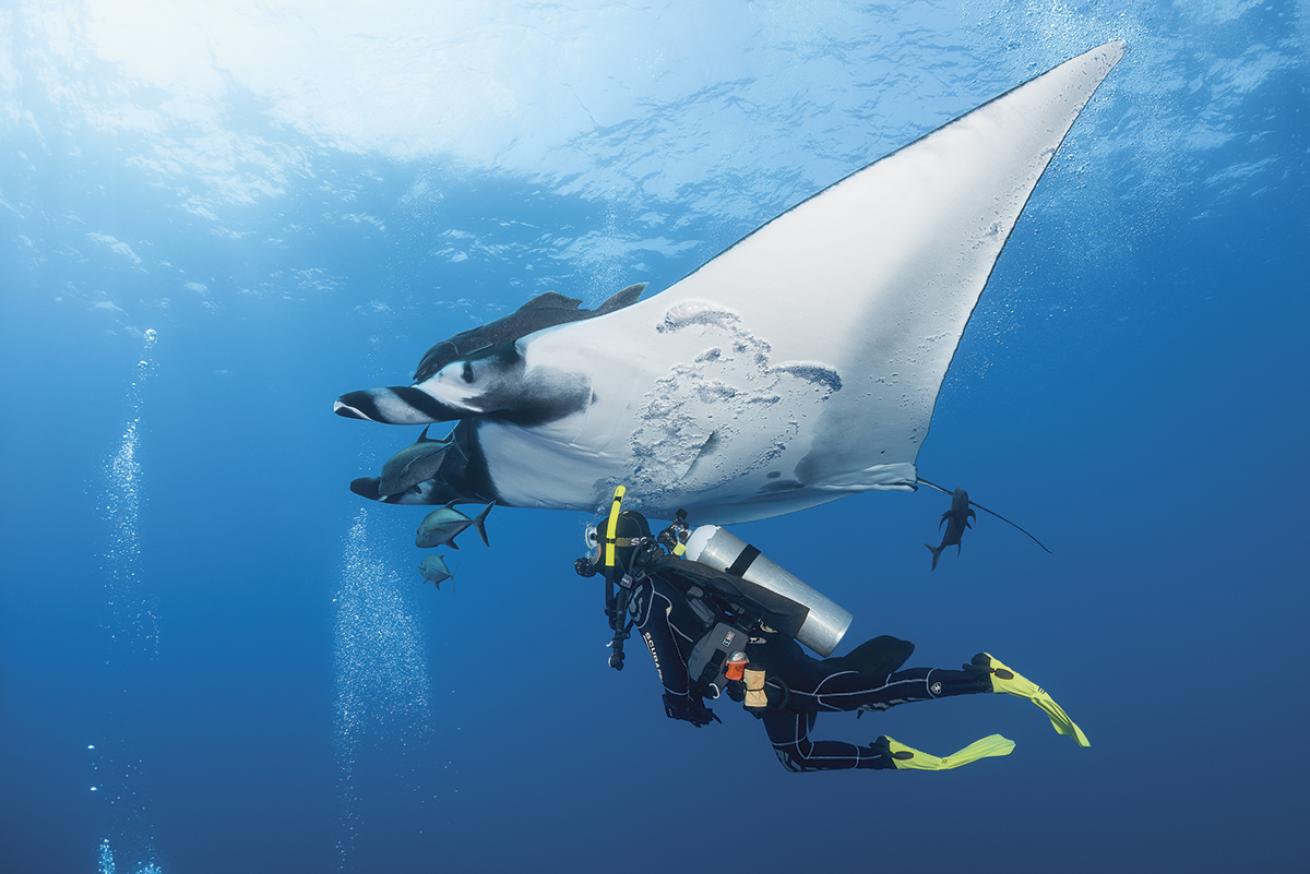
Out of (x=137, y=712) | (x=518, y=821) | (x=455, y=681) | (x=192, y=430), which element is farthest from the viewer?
A: (x=455, y=681)

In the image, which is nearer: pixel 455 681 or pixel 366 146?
pixel 366 146

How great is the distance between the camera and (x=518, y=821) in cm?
2777

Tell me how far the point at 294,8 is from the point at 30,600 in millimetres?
46058

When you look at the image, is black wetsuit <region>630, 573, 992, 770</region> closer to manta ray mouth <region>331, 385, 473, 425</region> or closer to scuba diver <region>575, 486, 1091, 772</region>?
scuba diver <region>575, 486, 1091, 772</region>

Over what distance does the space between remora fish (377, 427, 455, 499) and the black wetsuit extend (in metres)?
1.47

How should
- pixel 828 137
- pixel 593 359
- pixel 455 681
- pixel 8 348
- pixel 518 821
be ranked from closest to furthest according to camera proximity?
pixel 593 359 → pixel 828 137 → pixel 8 348 → pixel 518 821 → pixel 455 681

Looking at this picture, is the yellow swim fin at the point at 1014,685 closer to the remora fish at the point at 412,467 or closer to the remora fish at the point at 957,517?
the remora fish at the point at 957,517

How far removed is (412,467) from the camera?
3875mm

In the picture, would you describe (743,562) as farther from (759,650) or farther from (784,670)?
(784,670)

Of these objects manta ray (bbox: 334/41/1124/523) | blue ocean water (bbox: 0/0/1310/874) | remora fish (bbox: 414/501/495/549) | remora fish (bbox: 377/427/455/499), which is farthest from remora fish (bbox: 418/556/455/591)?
blue ocean water (bbox: 0/0/1310/874)

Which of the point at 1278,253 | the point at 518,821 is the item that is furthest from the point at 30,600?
the point at 1278,253

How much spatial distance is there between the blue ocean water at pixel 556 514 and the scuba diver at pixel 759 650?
11835 millimetres

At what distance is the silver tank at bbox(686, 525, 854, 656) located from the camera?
339 cm

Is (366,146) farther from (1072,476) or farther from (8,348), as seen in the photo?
(1072,476)
